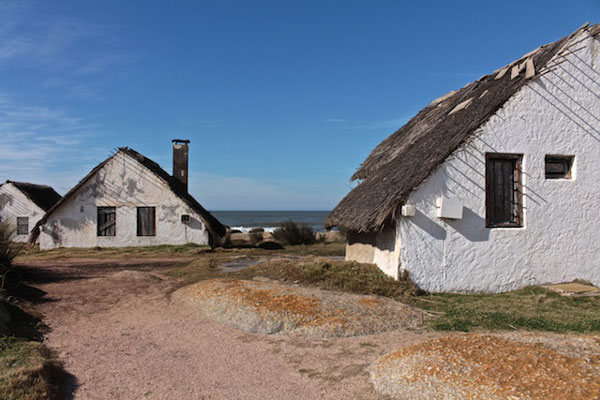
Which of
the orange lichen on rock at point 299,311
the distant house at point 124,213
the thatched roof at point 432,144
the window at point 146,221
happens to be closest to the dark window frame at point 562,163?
the thatched roof at point 432,144

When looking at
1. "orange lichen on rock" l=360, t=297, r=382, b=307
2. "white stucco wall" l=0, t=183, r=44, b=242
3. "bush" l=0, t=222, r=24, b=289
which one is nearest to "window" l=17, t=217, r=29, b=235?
"white stucco wall" l=0, t=183, r=44, b=242

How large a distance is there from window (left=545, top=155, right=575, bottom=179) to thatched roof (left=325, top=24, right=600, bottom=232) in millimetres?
1957

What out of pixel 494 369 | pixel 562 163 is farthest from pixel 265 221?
pixel 494 369

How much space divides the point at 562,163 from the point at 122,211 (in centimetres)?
1816

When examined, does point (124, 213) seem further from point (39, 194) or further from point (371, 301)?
point (371, 301)

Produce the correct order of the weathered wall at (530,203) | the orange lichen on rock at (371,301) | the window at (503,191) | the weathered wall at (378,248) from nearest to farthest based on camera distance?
the orange lichen on rock at (371,301) < the weathered wall at (530,203) < the weathered wall at (378,248) < the window at (503,191)

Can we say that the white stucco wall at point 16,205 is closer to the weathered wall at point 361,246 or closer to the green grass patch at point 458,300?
the green grass patch at point 458,300

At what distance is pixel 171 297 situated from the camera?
965 centimetres

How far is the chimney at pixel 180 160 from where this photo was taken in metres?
24.5

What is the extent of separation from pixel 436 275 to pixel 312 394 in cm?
604

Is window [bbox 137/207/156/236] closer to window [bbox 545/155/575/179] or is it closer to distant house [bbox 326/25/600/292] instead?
distant house [bbox 326/25/600/292]

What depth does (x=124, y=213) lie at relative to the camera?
21516mm

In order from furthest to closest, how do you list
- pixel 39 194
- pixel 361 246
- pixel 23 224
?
A: pixel 39 194 → pixel 23 224 → pixel 361 246

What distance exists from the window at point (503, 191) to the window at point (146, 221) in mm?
15721
